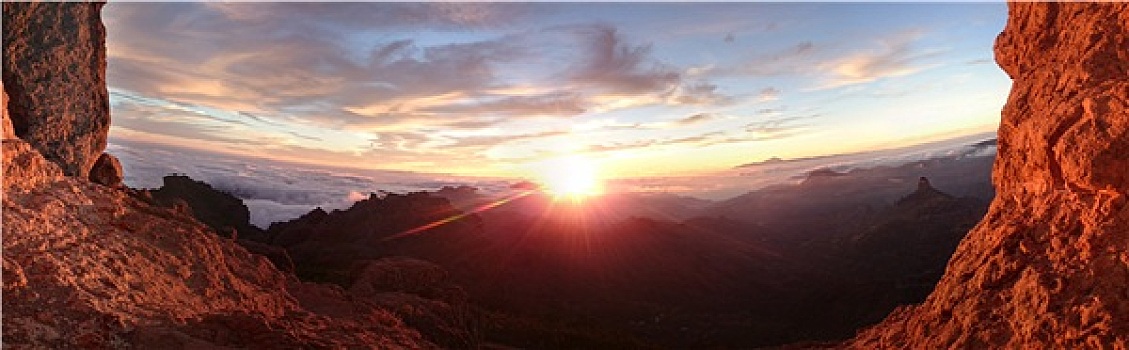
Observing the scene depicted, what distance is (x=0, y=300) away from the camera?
25.9 feet

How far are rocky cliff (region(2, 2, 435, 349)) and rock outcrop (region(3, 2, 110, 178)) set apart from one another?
2 cm

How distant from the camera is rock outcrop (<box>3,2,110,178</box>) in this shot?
13.2 m

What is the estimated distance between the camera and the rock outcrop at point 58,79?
13188 millimetres

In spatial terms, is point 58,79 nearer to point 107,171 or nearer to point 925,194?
point 107,171

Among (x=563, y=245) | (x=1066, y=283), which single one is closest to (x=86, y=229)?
(x=1066, y=283)

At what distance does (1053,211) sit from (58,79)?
19428 mm

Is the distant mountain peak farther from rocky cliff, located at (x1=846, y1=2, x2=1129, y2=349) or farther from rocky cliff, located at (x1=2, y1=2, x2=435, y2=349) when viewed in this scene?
rocky cliff, located at (x1=2, y1=2, x2=435, y2=349)

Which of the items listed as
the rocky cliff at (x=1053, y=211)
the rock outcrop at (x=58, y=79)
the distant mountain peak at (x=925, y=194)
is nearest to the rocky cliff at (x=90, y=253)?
the rock outcrop at (x=58, y=79)

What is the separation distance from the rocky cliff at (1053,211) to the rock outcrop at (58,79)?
57.9ft

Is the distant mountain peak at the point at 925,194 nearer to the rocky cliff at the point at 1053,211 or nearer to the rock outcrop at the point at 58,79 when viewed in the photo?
the rocky cliff at the point at 1053,211

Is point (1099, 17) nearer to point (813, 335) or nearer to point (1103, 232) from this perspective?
point (1103, 232)

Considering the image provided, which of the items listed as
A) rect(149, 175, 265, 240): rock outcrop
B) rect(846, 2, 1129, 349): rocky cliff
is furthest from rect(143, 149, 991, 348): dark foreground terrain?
rect(846, 2, 1129, 349): rocky cliff

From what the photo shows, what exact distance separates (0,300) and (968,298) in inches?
577

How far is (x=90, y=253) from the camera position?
10094 mm
